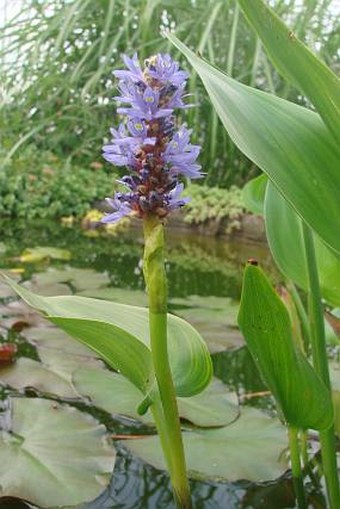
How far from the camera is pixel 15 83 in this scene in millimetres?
3850

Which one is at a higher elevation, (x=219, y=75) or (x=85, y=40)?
(x=85, y=40)

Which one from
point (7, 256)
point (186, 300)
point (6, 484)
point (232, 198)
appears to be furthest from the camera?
point (232, 198)

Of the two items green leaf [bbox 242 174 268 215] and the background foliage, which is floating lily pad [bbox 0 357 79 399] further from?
the background foliage

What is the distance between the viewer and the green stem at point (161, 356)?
457 mm

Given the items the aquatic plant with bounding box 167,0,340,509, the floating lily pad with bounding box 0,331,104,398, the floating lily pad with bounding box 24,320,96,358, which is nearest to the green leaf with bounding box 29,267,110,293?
the floating lily pad with bounding box 24,320,96,358

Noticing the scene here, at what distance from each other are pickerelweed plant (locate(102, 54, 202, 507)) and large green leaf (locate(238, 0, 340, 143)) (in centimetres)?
8

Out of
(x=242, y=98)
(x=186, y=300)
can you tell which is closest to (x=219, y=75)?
(x=242, y=98)

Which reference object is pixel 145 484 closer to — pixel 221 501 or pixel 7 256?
pixel 221 501

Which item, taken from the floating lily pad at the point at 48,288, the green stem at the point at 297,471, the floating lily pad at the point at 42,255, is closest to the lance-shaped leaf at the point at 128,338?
the green stem at the point at 297,471

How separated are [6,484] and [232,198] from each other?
2.55 metres

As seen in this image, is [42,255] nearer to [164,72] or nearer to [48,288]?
[48,288]

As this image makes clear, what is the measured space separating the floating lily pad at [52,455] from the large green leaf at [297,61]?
42cm

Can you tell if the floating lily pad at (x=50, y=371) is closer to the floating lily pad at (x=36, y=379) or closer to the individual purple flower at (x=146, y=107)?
the floating lily pad at (x=36, y=379)

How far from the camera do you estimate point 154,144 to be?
1.43 ft
